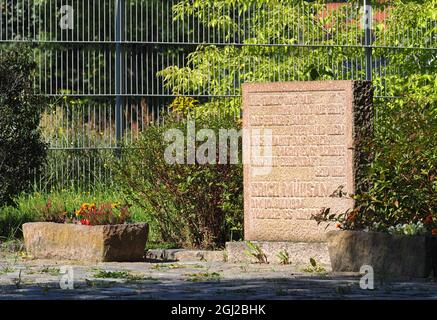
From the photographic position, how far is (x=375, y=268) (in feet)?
36.1

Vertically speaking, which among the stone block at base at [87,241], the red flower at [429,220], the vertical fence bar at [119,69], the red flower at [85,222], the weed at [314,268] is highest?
the vertical fence bar at [119,69]

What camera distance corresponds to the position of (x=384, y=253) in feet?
35.9

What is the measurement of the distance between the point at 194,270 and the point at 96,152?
7.67 m

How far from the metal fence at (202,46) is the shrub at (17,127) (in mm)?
2647

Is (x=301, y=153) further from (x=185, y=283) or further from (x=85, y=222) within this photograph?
(x=185, y=283)

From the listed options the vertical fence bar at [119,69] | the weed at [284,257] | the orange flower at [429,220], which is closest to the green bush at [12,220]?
the vertical fence bar at [119,69]

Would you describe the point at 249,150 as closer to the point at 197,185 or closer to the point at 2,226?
the point at 197,185

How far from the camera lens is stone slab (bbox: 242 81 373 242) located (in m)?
12.4

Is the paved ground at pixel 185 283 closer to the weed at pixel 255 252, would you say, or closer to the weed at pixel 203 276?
the weed at pixel 203 276

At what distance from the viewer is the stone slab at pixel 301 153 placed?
1241cm

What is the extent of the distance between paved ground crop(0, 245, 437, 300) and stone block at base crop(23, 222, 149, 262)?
0.17m

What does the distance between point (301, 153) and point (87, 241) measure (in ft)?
7.67

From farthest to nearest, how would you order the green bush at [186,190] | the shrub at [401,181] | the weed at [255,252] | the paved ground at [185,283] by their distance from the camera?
the green bush at [186,190]
the weed at [255,252]
the shrub at [401,181]
the paved ground at [185,283]

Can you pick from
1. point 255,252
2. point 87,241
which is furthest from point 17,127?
point 255,252
